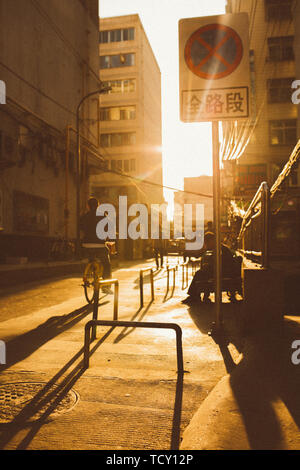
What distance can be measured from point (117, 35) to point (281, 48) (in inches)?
1175

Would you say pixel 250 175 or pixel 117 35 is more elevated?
pixel 117 35

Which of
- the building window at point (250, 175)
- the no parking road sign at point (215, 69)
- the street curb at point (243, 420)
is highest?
A: the building window at point (250, 175)

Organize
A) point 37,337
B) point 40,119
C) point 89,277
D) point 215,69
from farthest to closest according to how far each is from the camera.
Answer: point 40,119 → point 89,277 → point 37,337 → point 215,69

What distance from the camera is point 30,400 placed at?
11.2 ft

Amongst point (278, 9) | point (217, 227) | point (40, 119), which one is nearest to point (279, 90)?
point (278, 9)

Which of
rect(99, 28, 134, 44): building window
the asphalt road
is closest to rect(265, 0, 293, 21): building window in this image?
rect(99, 28, 134, 44): building window

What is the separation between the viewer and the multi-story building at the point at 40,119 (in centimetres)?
1970

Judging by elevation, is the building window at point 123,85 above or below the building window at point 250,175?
above

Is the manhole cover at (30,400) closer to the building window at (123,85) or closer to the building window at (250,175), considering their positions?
the building window at (250,175)

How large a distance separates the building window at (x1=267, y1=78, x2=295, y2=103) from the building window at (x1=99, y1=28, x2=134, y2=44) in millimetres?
28480

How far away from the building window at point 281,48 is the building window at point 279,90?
5.40 feet

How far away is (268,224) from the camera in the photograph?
18.3 ft

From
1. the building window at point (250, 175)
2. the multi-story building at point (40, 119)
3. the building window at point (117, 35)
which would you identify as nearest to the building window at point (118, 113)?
the building window at point (117, 35)

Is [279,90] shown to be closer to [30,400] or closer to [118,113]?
[118,113]
